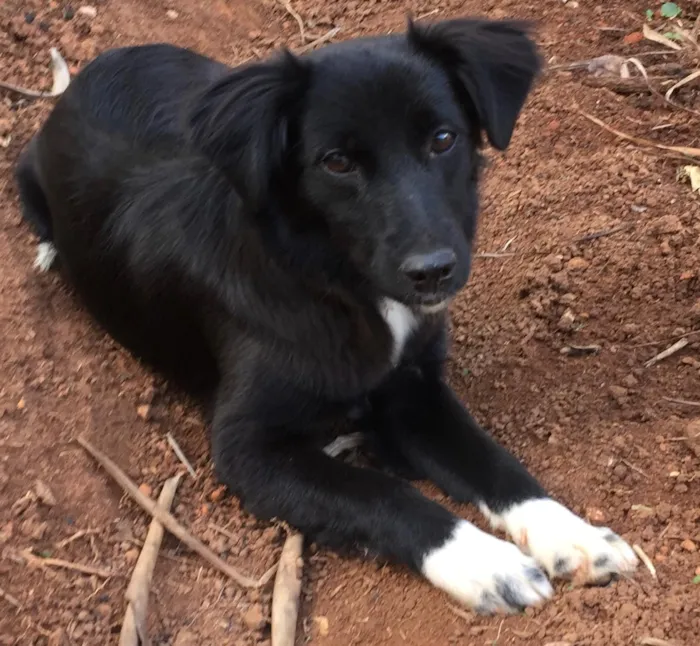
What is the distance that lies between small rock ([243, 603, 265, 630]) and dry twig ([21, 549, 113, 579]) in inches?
17.2

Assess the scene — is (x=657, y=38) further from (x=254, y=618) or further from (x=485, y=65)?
(x=254, y=618)

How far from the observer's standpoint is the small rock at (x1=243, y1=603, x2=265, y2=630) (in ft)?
8.84

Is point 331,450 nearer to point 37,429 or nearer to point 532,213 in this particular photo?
point 37,429

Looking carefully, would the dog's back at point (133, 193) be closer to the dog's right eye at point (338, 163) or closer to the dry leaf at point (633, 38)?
the dog's right eye at point (338, 163)

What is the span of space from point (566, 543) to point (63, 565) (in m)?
→ 1.49

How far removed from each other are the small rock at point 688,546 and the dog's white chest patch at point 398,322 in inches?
41.0

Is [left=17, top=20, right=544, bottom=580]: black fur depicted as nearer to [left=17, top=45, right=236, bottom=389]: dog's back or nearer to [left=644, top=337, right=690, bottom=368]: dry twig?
[left=17, top=45, right=236, bottom=389]: dog's back

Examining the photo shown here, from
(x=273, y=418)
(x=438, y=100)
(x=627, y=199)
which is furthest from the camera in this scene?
(x=627, y=199)

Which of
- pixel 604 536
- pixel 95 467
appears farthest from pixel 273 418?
pixel 604 536

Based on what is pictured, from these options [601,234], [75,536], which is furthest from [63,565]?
[601,234]

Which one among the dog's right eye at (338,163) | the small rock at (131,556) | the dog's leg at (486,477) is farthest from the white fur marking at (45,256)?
the dog's right eye at (338,163)

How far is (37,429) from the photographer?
309 centimetres

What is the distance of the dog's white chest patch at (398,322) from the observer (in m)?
2.96

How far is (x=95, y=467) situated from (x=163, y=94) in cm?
137
